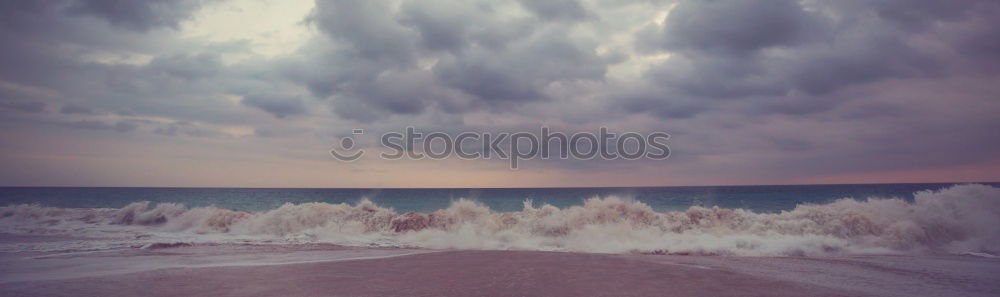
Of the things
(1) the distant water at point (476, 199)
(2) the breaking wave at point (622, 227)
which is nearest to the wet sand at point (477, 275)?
(2) the breaking wave at point (622, 227)

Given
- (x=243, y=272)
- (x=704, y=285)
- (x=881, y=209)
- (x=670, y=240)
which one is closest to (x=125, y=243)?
(x=243, y=272)

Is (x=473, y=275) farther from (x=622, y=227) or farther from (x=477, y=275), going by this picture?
(x=622, y=227)

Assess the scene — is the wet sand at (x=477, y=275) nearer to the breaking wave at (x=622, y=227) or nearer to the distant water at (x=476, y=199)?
the breaking wave at (x=622, y=227)

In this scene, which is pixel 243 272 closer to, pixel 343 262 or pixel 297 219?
pixel 343 262

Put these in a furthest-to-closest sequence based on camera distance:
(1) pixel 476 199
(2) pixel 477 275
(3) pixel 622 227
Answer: (1) pixel 476 199 → (3) pixel 622 227 → (2) pixel 477 275

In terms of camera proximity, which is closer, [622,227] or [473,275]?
[473,275]

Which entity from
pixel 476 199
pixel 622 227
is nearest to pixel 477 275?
pixel 622 227

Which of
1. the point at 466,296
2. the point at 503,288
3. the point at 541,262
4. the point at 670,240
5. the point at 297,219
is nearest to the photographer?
the point at 466,296

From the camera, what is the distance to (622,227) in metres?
15.6

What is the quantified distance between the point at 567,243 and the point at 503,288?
8.61 m

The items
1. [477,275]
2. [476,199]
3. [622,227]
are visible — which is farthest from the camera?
[476,199]

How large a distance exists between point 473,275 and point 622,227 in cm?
929

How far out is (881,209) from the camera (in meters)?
→ 15.2

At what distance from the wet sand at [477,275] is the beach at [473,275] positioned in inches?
0.7
